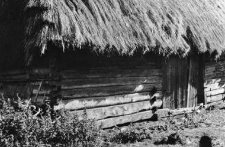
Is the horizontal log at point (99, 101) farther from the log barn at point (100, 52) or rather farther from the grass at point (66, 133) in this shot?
the grass at point (66, 133)

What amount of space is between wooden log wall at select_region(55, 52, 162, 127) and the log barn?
2cm

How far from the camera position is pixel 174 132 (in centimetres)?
771

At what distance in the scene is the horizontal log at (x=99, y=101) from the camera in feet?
23.7

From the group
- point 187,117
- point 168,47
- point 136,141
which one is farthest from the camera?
point 187,117

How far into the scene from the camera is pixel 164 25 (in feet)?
29.5

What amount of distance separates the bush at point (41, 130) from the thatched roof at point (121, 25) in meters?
1.37

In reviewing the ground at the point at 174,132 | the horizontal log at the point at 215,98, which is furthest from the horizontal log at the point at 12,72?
the horizontal log at the point at 215,98

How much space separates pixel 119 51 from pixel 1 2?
11.3ft

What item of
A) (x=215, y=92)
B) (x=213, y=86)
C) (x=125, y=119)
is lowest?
(x=125, y=119)

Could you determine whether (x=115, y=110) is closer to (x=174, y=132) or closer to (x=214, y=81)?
(x=174, y=132)

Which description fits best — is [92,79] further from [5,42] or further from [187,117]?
[187,117]

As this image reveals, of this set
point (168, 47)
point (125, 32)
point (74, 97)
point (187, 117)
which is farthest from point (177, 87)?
point (74, 97)

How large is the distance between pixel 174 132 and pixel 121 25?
2701 mm

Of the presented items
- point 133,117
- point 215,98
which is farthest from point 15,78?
point 215,98
